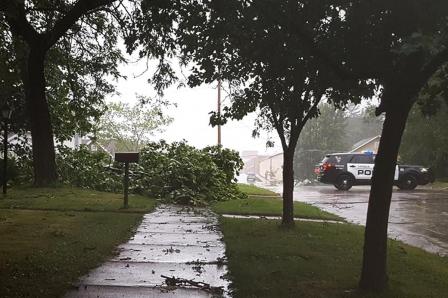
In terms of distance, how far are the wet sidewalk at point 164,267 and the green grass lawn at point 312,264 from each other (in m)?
0.30

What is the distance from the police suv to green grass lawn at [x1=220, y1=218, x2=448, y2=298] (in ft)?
46.5

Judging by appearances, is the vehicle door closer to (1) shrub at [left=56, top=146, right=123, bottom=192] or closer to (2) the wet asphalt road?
(2) the wet asphalt road

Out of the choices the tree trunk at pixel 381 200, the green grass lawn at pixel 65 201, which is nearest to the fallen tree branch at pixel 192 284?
the tree trunk at pixel 381 200

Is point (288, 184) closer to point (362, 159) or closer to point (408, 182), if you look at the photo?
point (362, 159)

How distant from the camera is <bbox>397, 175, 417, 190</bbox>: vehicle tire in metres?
24.4

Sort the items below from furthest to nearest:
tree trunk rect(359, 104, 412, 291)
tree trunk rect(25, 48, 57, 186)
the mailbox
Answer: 1. tree trunk rect(25, 48, 57, 186)
2. the mailbox
3. tree trunk rect(359, 104, 412, 291)

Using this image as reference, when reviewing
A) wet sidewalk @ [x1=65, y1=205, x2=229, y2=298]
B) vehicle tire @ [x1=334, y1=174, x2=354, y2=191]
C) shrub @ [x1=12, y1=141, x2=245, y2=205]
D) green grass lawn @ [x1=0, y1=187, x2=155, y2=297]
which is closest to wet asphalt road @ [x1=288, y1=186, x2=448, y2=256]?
vehicle tire @ [x1=334, y1=174, x2=354, y2=191]

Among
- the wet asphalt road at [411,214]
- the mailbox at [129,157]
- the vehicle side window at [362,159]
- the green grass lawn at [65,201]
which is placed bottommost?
the wet asphalt road at [411,214]

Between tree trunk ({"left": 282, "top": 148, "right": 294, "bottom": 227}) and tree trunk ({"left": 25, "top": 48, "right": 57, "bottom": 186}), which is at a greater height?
tree trunk ({"left": 25, "top": 48, "right": 57, "bottom": 186})

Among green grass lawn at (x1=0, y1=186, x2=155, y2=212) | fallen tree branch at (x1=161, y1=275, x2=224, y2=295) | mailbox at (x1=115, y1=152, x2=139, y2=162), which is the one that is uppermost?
mailbox at (x1=115, y1=152, x2=139, y2=162)

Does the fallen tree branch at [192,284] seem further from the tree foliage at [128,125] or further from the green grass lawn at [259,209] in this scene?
the tree foliage at [128,125]

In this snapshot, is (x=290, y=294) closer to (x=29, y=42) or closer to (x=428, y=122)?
(x=29, y=42)

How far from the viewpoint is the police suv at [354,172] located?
79.0 ft

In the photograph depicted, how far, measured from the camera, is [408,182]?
80.4ft
